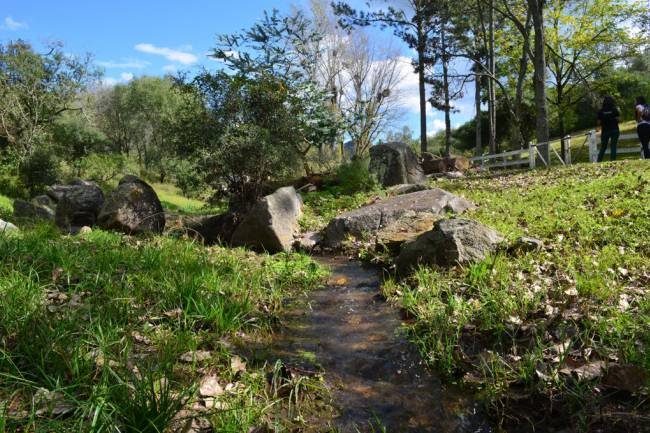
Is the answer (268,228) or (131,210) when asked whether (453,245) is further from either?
(131,210)

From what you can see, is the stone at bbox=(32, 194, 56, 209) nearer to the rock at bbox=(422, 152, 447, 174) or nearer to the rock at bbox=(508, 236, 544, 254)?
the rock at bbox=(422, 152, 447, 174)

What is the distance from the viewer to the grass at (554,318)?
9.56 ft

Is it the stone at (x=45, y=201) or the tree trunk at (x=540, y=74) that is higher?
the tree trunk at (x=540, y=74)

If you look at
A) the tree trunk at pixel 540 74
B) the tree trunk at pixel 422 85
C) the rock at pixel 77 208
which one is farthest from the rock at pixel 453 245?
the tree trunk at pixel 422 85

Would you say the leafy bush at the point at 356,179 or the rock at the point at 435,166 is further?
the rock at the point at 435,166

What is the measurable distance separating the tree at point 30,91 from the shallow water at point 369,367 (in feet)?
89.7

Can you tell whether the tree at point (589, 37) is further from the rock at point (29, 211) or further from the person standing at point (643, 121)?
the rock at point (29, 211)

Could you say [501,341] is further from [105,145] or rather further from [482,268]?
[105,145]

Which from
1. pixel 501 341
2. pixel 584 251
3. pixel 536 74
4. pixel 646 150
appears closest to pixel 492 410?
pixel 501 341

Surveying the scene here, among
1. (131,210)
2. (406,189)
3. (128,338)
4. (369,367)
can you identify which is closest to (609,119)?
(406,189)

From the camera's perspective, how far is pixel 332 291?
231 inches

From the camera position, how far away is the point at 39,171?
88.3 feet

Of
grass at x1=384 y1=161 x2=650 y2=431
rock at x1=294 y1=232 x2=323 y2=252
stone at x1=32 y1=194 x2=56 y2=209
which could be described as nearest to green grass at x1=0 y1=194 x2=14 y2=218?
stone at x1=32 y1=194 x2=56 y2=209

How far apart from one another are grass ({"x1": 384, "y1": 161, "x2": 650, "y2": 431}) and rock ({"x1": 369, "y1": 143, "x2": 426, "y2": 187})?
26.2 feet
